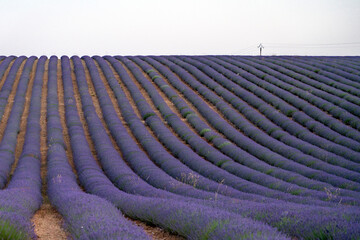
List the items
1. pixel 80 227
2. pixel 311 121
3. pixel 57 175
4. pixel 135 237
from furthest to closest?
pixel 311 121
pixel 57 175
pixel 80 227
pixel 135 237

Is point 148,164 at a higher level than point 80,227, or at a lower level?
lower

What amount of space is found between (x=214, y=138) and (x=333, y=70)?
504 inches

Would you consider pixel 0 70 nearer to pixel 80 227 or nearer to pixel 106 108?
pixel 106 108

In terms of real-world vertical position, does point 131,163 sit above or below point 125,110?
below

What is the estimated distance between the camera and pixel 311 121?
17.4 meters

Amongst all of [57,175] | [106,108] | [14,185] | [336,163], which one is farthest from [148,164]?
[106,108]

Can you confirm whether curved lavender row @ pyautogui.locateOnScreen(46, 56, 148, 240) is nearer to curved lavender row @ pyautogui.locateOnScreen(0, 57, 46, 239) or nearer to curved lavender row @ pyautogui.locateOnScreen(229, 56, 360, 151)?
curved lavender row @ pyautogui.locateOnScreen(0, 57, 46, 239)

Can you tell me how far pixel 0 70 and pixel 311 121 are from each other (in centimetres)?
1681

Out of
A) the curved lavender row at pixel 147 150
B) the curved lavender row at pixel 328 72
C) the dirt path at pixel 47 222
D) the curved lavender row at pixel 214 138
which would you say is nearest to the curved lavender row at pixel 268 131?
the curved lavender row at pixel 214 138

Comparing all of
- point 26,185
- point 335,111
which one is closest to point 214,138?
point 335,111

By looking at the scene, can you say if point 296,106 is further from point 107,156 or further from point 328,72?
point 107,156

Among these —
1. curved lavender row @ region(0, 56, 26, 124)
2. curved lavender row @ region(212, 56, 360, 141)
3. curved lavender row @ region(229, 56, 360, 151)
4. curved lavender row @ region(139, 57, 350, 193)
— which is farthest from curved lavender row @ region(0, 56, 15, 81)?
curved lavender row @ region(229, 56, 360, 151)

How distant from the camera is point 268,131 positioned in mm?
17047

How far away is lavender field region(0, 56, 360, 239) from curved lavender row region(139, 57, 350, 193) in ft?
0.19
